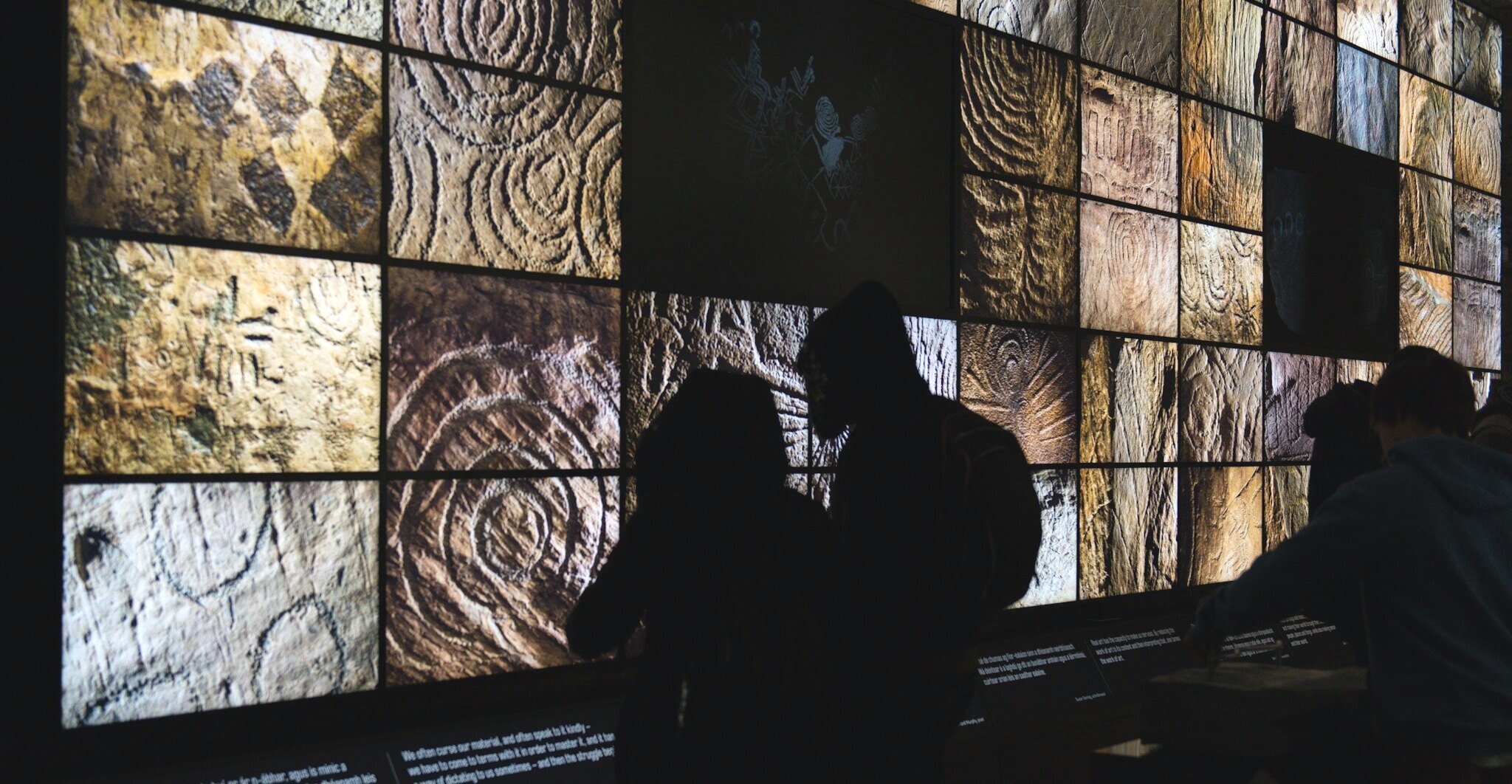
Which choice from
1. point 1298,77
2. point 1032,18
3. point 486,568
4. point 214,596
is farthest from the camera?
point 1298,77

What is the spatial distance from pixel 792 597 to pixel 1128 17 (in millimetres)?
4095

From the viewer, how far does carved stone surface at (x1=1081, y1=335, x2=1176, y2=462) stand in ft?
15.5

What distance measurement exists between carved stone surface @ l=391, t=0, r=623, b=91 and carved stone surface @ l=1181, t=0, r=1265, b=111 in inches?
123

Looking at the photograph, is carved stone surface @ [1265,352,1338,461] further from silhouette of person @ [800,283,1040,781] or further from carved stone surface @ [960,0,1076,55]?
silhouette of person @ [800,283,1040,781]

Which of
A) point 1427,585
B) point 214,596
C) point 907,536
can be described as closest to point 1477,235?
point 1427,585

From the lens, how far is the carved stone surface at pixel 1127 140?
477cm

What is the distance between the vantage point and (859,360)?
218 centimetres

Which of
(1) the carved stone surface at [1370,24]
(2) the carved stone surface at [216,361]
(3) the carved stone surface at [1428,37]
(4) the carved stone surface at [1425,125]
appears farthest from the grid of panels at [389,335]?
(3) the carved stone surface at [1428,37]

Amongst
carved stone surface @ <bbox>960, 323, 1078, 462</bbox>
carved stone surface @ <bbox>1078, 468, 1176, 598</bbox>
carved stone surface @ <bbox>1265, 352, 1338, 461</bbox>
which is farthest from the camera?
carved stone surface @ <bbox>1265, 352, 1338, 461</bbox>

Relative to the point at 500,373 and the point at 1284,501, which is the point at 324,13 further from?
the point at 1284,501

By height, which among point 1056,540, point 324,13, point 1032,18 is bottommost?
point 1056,540

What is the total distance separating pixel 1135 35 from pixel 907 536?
12.2ft

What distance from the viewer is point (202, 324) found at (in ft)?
8.11

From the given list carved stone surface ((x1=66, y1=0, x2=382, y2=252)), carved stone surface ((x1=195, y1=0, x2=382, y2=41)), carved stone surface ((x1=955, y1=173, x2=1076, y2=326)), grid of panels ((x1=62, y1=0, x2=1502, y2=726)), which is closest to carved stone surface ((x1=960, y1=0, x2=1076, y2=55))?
grid of panels ((x1=62, y1=0, x2=1502, y2=726))
